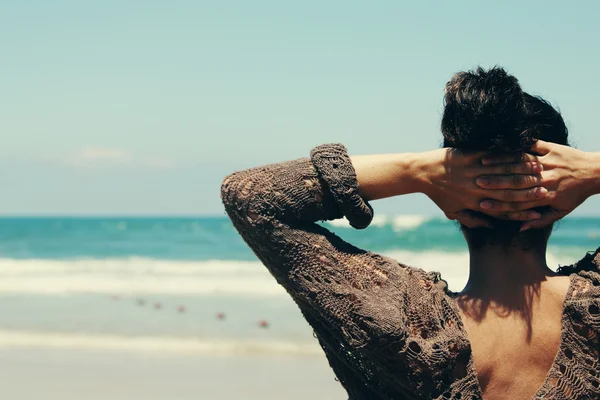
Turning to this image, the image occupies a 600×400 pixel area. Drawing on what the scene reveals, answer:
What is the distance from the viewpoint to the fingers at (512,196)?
1.48 metres

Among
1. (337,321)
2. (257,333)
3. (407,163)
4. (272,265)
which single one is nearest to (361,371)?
(337,321)

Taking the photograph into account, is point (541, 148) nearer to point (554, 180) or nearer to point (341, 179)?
point (554, 180)

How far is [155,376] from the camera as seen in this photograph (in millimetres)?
6527

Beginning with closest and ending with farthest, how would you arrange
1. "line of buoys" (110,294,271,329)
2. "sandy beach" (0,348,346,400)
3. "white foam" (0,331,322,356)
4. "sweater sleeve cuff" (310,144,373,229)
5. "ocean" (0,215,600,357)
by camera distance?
"sweater sleeve cuff" (310,144,373,229)
"sandy beach" (0,348,346,400)
"white foam" (0,331,322,356)
"ocean" (0,215,600,357)
"line of buoys" (110,294,271,329)

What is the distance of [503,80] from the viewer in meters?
1.44

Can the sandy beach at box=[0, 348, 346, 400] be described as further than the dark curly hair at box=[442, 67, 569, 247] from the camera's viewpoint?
Yes

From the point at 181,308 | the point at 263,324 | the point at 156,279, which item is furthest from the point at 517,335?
the point at 156,279

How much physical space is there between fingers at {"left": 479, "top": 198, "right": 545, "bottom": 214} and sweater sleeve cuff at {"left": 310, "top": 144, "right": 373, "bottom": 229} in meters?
0.23

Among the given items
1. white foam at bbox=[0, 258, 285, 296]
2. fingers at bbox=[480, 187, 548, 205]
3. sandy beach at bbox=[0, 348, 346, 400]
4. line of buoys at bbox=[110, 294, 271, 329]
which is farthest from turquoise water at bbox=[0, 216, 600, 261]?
fingers at bbox=[480, 187, 548, 205]

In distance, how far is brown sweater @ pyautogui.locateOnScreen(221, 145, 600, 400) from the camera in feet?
4.86

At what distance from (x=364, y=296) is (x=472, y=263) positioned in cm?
27

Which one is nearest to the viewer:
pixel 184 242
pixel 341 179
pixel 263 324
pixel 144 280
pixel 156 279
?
pixel 341 179

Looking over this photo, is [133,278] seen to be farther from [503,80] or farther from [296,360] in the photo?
[503,80]

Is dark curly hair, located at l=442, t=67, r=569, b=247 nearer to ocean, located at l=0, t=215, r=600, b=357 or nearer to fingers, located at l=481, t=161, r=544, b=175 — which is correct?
fingers, located at l=481, t=161, r=544, b=175
